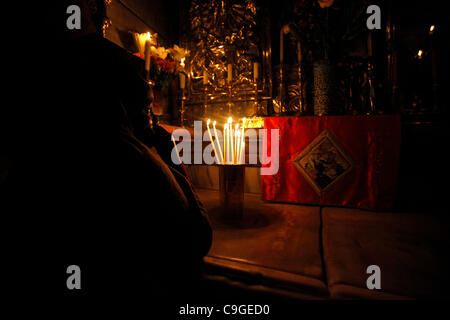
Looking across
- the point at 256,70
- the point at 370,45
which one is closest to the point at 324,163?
the point at 256,70

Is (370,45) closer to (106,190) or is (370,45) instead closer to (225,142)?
(225,142)

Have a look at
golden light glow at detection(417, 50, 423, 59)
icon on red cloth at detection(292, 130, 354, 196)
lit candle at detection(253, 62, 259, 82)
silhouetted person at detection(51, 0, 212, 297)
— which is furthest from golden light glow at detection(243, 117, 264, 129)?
silhouetted person at detection(51, 0, 212, 297)

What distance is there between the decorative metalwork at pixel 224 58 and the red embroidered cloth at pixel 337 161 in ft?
2.29

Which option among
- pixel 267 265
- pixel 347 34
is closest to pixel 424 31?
pixel 347 34

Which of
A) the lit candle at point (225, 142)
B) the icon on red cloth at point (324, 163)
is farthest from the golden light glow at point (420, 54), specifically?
the lit candle at point (225, 142)

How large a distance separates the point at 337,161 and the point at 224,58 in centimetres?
141

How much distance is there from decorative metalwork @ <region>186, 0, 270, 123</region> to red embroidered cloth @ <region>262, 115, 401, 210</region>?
0.70 metres

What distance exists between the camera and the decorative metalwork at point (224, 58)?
1848 mm

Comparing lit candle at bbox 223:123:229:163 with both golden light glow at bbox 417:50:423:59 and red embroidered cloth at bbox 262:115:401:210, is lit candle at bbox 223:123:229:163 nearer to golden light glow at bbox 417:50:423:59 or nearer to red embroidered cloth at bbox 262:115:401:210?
red embroidered cloth at bbox 262:115:401:210

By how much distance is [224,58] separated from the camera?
1.95m

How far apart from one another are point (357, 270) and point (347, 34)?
162 cm

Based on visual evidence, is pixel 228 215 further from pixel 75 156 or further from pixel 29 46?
pixel 29 46

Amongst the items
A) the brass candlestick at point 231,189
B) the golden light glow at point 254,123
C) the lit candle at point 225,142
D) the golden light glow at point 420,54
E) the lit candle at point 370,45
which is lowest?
the brass candlestick at point 231,189

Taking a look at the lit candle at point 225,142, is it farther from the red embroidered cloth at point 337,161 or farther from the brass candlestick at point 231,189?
the red embroidered cloth at point 337,161
